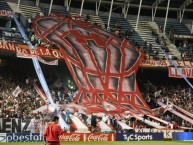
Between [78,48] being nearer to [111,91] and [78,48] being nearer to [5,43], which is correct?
[111,91]

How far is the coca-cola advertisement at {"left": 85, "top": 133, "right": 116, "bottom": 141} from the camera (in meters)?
37.8

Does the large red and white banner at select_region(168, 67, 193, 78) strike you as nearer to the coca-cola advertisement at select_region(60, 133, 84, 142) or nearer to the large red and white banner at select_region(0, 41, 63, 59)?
the large red and white banner at select_region(0, 41, 63, 59)

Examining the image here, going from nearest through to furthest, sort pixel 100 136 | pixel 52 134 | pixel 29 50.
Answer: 1. pixel 52 134
2. pixel 100 136
3. pixel 29 50

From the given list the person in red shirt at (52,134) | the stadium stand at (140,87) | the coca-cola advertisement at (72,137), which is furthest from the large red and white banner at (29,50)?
the person in red shirt at (52,134)

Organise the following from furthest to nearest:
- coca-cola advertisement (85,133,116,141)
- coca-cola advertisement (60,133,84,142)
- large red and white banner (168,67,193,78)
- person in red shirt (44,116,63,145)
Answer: large red and white banner (168,67,193,78), coca-cola advertisement (85,133,116,141), coca-cola advertisement (60,133,84,142), person in red shirt (44,116,63,145)

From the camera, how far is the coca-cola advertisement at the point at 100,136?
37.8 m

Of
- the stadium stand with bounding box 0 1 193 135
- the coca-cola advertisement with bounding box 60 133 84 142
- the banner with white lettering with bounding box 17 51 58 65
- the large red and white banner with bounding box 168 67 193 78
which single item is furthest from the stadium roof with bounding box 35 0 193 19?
the coca-cola advertisement with bounding box 60 133 84 142

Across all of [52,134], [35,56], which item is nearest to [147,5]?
[35,56]

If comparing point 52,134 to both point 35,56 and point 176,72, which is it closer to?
point 35,56

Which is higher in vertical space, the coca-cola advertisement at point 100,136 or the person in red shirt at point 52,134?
the coca-cola advertisement at point 100,136

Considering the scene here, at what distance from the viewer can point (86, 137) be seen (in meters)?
37.7

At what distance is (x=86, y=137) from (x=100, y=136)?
1.30 m

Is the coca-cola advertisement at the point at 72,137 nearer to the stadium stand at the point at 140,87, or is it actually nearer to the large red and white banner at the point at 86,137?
the large red and white banner at the point at 86,137

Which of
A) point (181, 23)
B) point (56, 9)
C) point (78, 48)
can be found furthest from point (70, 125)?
point (181, 23)
